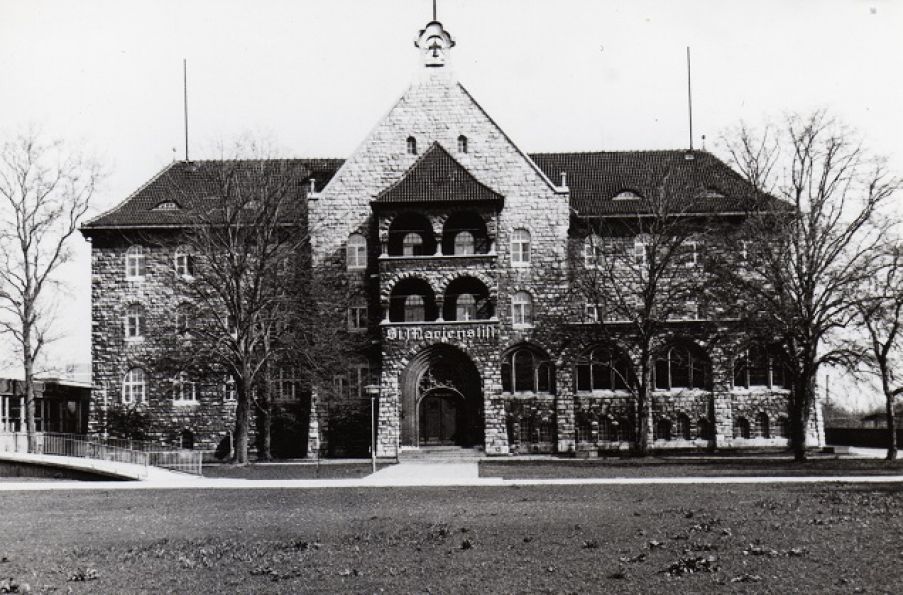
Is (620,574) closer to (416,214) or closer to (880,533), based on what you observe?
(880,533)

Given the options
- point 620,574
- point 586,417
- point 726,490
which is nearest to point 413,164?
point 586,417

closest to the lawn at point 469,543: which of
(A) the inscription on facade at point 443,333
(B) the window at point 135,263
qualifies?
(A) the inscription on facade at point 443,333

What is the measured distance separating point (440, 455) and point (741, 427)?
1432 centimetres

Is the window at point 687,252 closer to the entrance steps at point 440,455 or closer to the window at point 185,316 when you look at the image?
the entrance steps at point 440,455

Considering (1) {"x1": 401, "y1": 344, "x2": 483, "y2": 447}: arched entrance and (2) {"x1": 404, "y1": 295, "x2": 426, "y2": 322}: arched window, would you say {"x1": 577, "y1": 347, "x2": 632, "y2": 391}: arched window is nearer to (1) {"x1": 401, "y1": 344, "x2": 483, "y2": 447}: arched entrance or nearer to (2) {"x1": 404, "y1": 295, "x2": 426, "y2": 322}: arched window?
(1) {"x1": 401, "y1": 344, "x2": 483, "y2": 447}: arched entrance

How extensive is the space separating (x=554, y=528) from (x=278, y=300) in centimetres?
2756

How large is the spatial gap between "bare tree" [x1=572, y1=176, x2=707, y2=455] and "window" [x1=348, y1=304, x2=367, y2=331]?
1023 cm

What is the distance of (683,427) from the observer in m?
49.3

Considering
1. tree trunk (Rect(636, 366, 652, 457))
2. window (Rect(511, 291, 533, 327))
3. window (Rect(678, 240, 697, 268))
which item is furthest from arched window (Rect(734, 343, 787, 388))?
window (Rect(511, 291, 533, 327))

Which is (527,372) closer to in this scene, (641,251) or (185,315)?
(641,251)

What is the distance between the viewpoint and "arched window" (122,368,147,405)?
51.2 meters

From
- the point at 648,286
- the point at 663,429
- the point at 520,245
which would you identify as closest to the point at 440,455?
the point at 520,245

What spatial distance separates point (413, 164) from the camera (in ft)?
162

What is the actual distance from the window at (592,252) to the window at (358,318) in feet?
34.1
